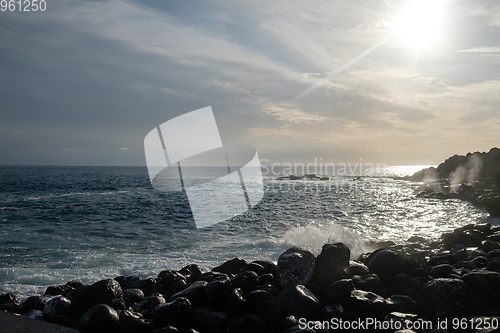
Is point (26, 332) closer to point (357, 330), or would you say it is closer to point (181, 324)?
point (181, 324)

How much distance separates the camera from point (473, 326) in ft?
11.7

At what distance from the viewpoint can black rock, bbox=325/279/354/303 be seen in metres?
4.48

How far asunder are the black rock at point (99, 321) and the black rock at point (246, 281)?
1975 millimetres

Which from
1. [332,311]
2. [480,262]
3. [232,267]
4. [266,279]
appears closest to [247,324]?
[332,311]

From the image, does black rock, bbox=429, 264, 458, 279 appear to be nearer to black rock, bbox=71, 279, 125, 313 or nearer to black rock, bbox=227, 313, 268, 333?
black rock, bbox=227, 313, 268, 333

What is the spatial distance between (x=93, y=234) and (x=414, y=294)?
1404 cm

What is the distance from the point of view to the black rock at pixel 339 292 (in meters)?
4.48

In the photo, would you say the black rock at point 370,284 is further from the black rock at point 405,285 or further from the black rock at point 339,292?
the black rock at point 339,292

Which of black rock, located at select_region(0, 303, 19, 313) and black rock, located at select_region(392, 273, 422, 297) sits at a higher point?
black rock, located at select_region(392, 273, 422, 297)

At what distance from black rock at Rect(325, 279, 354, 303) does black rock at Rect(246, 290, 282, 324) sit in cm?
88

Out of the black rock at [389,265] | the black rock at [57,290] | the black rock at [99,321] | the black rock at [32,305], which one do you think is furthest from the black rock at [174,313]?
the black rock at [57,290]

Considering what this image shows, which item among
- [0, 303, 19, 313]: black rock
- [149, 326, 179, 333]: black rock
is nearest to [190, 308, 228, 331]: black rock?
[149, 326, 179, 333]: black rock

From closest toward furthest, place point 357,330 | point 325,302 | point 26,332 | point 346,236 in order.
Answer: point 26,332, point 357,330, point 325,302, point 346,236

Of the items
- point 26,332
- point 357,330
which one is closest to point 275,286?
point 357,330
